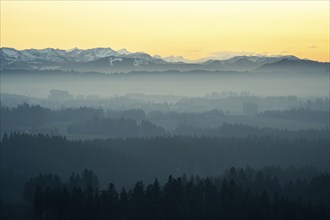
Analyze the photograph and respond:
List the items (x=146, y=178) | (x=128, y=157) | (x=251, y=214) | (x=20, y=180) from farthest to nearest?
(x=128, y=157) < (x=146, y=178) < (x=20, y=180) < (x=251, y=214)

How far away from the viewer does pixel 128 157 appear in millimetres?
158000

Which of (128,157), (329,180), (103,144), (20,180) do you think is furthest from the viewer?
(103,144)

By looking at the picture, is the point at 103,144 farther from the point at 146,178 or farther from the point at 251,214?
the point at 251,214

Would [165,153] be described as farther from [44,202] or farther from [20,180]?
[44,202]

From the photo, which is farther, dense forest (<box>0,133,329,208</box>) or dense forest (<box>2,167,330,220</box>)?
dense forest (<box>0,133,329,208</box>)

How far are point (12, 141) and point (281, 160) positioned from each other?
72295 millimetres

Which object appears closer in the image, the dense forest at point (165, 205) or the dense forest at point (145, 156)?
the dense forest at point (165, 205)

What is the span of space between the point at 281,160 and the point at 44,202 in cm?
9709

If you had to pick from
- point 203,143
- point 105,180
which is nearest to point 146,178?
point 105,180

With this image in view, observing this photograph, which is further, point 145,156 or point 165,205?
point 145,156

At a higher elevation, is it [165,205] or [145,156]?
[145,156]

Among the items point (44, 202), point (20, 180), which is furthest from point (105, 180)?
point (44, 202)

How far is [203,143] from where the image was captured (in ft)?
584

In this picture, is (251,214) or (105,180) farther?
(105,180)
